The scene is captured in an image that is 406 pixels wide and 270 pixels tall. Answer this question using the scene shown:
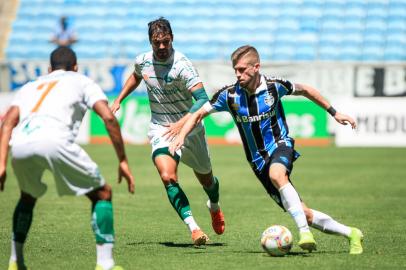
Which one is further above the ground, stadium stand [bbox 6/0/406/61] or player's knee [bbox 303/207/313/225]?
player's knee [bbox 303/207/313/225]

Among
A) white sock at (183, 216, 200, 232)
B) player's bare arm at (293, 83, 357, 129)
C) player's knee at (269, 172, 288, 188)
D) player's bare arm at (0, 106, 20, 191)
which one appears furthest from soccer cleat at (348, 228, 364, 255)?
player's bare arm at (0, 106, 20, 191)

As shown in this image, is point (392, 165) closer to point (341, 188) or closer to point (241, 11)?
point (341, 188)

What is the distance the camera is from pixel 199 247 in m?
9.25

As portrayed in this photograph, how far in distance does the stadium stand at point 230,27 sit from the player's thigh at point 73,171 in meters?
21.4

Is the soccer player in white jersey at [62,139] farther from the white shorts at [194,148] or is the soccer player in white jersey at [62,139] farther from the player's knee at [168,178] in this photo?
the white shorts at [194,148]

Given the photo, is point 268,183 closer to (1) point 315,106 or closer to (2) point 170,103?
(2) point 170,103

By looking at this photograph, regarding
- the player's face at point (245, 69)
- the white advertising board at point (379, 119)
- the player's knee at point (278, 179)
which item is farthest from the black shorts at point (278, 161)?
the white advertising board at point (379, 119)

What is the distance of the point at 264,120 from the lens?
8.66 meters

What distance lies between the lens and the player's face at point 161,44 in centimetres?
945

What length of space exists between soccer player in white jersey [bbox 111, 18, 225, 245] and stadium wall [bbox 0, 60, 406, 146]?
14.0m

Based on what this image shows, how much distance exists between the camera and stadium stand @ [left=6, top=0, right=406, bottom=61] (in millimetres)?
28484

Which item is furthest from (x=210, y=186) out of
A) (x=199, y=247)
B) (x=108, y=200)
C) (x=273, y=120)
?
(x=108, y=200)

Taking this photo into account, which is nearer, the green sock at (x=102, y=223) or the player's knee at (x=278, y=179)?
the green sock at (x=102, y=223)

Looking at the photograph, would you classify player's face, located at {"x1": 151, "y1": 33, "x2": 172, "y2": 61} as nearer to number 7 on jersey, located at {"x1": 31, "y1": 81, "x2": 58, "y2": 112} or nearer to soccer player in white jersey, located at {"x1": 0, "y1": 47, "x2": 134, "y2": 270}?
soccer player in white jersey, located at {"x1": 0, "y1": 47, "x2": 134, "y2": 270}
